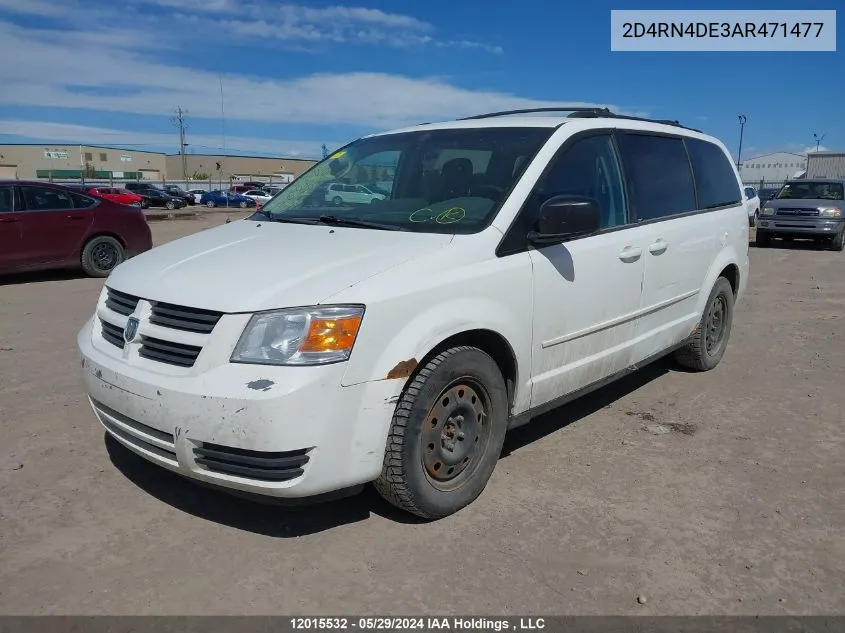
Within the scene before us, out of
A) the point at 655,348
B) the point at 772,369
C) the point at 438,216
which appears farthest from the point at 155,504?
the point at 772,369

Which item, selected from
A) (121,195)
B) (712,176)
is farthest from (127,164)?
(712,176)

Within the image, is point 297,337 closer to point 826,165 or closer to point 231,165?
point 826,165

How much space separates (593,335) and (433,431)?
1.30 metres

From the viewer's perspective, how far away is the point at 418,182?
3.97 metres

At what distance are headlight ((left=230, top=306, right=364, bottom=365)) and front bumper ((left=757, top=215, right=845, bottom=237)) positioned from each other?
1687 centimetres

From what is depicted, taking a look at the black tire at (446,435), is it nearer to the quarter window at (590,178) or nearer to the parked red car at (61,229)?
the quarter window at (590,178)

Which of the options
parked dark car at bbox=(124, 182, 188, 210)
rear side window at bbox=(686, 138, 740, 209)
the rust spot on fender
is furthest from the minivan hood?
parked dark car at bbox=(124, 182, 188, 210)

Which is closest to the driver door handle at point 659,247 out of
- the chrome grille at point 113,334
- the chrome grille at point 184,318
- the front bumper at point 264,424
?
the front bumper at point 264,424

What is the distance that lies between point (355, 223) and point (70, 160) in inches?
4566

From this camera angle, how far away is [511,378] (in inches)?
138

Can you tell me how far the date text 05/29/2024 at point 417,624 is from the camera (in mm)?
2510

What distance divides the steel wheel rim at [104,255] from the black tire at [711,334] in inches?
335


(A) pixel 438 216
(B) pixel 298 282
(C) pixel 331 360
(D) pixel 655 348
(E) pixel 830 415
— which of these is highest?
(A) pixel 438 216

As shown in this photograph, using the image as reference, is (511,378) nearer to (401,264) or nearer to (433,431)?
(433,431)
